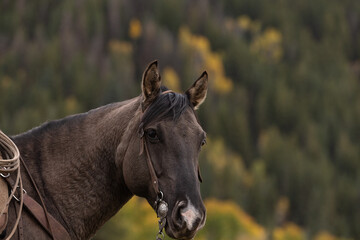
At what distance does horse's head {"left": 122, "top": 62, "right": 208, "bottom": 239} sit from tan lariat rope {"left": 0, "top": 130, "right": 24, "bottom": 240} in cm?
102

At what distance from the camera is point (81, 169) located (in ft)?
→ 24.1

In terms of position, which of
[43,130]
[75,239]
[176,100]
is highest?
[176,100]

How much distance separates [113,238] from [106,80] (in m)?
140

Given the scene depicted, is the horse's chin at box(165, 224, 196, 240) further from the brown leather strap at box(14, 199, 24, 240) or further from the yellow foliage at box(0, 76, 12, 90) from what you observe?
the yellow foliage at box(0, 76, 12, 90)

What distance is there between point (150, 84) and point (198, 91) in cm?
57

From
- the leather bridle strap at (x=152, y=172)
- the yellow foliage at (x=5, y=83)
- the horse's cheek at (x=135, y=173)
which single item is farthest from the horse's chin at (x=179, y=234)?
the yellow foliage at (x=5, y=83)

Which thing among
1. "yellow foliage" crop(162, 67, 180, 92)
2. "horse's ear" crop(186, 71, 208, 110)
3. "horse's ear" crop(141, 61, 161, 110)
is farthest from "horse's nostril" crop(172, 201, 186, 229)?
"yellow foliage" crop(162, 67, 180, 92)

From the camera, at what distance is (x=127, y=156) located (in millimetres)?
7062

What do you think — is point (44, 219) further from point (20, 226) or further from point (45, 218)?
point (20, 226)

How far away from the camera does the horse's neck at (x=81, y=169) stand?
23.7 ft

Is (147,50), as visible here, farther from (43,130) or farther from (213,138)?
(43,130)

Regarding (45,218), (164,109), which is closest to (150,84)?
(164,109)

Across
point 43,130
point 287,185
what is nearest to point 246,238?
point 287,185

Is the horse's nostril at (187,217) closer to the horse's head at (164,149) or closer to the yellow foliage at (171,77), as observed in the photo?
the horse's head at (164,149)
